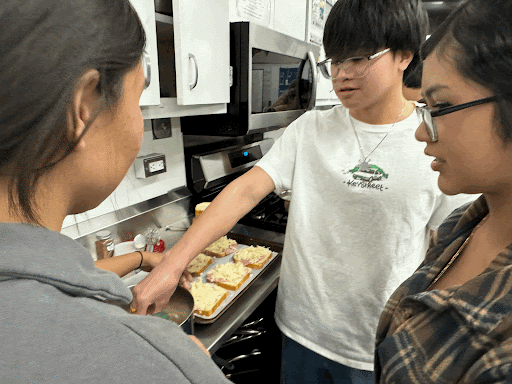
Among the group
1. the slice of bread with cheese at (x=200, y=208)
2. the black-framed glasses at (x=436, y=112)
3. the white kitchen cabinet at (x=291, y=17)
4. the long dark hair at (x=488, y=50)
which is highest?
the white kitchen cabinet at (x=291, y=17)

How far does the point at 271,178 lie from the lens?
1035 millimetres

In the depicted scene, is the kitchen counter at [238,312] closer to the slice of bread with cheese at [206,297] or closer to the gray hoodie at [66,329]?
the slice of bread with cheese at [206,297]

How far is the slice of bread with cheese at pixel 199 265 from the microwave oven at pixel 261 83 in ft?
1.75

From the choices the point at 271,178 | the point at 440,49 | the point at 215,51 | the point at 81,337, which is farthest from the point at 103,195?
the point at 215,51

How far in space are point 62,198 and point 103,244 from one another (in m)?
0.89

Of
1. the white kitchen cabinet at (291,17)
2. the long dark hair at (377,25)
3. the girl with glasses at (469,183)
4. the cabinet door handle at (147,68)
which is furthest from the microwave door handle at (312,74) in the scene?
the girl with glasses at (469,183)

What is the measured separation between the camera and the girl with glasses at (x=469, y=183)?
42 cm

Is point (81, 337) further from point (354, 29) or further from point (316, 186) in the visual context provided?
point (354, 29)

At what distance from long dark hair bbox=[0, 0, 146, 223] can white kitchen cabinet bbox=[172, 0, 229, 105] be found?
0.64 metres

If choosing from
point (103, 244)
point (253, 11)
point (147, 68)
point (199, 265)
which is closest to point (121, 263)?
point (103, 244)

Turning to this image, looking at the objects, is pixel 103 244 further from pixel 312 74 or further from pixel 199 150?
pixel 312 74

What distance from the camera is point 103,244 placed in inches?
45.6

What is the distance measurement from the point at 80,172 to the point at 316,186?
Result: 2.41ft

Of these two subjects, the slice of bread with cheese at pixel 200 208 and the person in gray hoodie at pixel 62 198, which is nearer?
the person in gray hoodie at pixel 62 198
